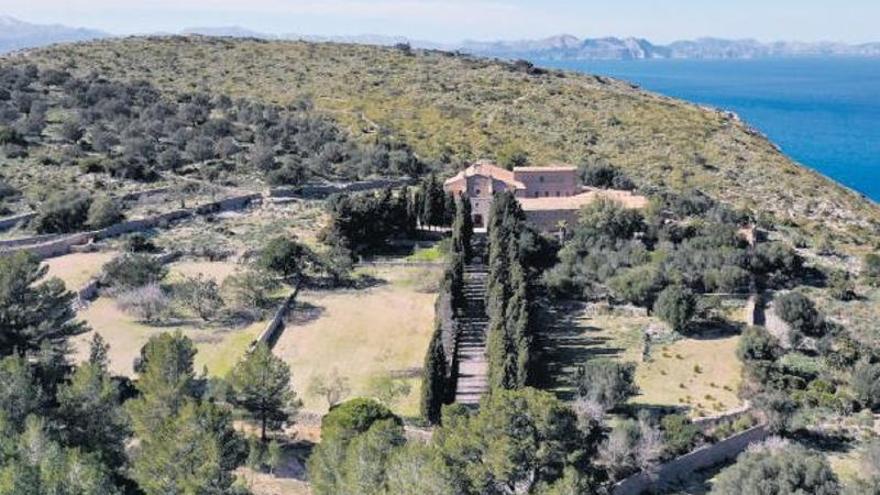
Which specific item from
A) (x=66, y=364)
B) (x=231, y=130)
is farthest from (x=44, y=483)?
(x=231, y=130)

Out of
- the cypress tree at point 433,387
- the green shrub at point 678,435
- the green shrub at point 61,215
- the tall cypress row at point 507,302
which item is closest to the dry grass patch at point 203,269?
the green shrub at point 61,215

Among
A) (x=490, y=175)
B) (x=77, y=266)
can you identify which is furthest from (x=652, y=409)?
(x=77, y=266)

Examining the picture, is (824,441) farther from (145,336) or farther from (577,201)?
(577,201)

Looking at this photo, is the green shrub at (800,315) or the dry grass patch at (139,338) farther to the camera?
the green shrub at (800,315)

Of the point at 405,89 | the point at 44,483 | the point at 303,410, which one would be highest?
the point at 405,89

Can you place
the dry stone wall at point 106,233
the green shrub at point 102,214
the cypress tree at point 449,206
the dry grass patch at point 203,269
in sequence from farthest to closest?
the cypress tree at point 449,206 → the green shrub at point 102,214 → the dry stone wall at point 106,233 → the dry grass patch at point 203,269

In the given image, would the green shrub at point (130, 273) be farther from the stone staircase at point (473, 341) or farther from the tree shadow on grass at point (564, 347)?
the tree shadow on grass at point (564, 347)

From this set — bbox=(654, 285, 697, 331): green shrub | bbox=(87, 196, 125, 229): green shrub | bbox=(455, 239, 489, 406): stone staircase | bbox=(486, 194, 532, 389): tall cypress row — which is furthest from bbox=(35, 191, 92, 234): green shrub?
bbox=(654, 285, 697, 331): green shrub

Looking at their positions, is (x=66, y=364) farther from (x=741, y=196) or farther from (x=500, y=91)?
(x=500, y=91)
